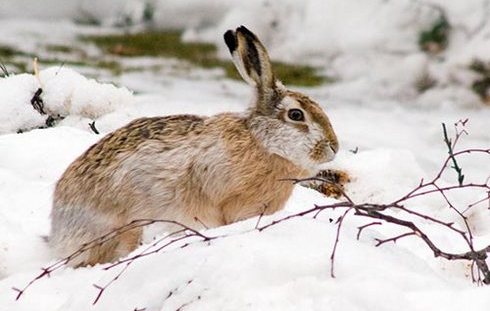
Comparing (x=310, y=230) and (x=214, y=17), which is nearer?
(x=310, y=230)

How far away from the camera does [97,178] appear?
4297mm

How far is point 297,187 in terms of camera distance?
4.93 m

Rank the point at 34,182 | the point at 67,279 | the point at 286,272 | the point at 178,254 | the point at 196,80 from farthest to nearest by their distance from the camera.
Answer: the point at 196,80, the point at 34,182, the point at 67,279, the point at 178,254, the point at 286,272

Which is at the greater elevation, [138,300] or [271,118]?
[271,118]

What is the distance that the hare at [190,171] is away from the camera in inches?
168

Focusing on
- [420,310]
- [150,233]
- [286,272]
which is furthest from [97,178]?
[420,310]

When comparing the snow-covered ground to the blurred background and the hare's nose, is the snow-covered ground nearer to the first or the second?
the blurred background

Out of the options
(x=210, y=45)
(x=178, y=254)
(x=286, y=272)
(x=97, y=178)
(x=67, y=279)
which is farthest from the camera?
(x=210, y=45)

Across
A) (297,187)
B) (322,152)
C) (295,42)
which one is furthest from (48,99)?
(295,42)

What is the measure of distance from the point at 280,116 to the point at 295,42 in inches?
212

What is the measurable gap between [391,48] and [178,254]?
6584 millimetres

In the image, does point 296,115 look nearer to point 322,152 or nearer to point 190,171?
point 322,152

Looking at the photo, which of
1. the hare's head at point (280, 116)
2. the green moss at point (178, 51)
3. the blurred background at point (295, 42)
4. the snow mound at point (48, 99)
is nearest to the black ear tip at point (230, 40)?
the hare's head at point (280, 116)

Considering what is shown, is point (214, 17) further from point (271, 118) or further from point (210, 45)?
point (271, 118)
